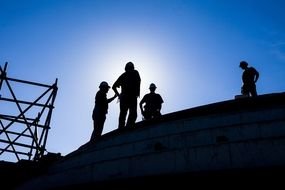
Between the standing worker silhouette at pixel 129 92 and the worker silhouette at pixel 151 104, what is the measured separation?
2.22 m

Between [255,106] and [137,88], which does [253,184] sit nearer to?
[255,106]

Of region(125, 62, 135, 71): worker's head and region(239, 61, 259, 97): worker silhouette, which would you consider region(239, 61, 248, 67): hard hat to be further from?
region(125, 62, 135, 71): worker's head

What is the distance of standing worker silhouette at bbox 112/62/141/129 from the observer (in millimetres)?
8781

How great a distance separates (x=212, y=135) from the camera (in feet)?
20.9

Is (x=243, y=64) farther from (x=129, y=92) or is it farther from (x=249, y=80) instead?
(x=129, y=92)

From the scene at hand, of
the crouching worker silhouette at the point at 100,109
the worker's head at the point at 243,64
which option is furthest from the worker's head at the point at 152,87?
the worker's head at the point at 243,64

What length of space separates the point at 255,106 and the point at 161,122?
2.02m

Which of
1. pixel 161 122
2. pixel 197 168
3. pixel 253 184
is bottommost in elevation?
pixel 253 184

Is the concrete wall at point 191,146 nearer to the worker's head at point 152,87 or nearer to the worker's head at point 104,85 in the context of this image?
the worker's head at point 104,85

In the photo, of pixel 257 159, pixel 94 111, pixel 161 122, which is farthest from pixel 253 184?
pixel 94 111

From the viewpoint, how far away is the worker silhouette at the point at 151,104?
11.2m

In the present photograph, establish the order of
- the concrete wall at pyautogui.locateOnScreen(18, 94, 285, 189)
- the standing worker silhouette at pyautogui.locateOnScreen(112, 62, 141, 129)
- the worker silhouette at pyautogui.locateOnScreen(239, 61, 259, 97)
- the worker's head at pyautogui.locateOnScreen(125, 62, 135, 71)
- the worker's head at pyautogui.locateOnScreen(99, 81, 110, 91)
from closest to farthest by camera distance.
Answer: the concrete wall at pyautogui.locateOnScreen(18, 94, 285, 189), the standing worker silhouette at pyautogui.locateOnScreen(112, 62, 141, 129), the worker's head at pyautogui.locateOnScreen(125, 62, 135, 71), the worker's head at pyautogui.locateOnScreen(99, 81, 110, 91), the worker silhouette at pyautogui.locateOnScreen(239, 61, 259, 97)

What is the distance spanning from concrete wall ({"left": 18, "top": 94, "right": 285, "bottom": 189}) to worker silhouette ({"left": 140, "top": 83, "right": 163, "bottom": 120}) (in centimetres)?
345

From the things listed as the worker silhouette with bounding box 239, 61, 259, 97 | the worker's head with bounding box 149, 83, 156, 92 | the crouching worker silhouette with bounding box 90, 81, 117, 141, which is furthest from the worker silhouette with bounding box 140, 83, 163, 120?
the worker silhouette with bounding box 239, 61, 259, 97
